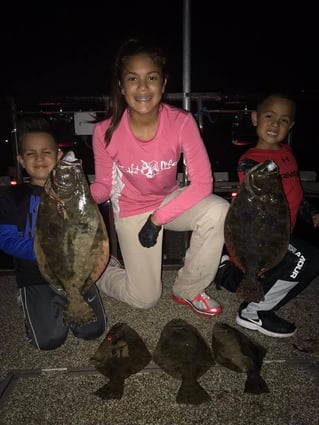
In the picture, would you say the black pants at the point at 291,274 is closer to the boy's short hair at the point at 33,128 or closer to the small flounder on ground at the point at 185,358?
the small flounder on ground at the point at 185,358

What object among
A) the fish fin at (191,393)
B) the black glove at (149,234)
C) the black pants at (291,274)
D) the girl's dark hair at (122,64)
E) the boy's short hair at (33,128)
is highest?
the girl's dark hair at (122,64)

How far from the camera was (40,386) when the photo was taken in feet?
6.37

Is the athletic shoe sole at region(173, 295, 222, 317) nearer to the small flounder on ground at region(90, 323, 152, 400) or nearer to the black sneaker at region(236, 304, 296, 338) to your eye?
the black sneaker at region(236, 304, 296, 338)

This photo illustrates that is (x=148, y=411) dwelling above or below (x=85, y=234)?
below

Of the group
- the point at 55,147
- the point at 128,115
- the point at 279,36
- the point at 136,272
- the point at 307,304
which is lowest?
the point at 307,304

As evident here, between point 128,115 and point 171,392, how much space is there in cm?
200

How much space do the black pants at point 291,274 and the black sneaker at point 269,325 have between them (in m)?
0.07

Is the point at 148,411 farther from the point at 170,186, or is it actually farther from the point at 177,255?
the point at 177,255

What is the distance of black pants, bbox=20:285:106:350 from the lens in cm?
233

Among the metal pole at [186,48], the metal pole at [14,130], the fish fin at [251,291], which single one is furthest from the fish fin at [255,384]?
the metal pole at [14,130]

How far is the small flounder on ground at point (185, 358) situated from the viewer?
1.83m

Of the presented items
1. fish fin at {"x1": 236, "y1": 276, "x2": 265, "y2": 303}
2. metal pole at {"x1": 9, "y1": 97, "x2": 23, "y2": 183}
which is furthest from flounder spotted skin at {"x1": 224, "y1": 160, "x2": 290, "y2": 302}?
metal pole at {"x1": 9, "y1": 97, "x2": 23, "y2": 183}

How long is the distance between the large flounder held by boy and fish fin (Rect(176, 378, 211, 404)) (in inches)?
27.9

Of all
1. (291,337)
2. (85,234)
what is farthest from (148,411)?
(291,337)
